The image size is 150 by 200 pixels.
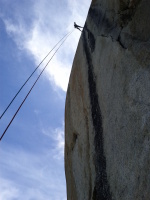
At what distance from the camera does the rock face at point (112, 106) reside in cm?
226

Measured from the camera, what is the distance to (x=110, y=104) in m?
2.84

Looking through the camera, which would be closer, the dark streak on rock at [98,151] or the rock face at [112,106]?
the rock face at [112,106]

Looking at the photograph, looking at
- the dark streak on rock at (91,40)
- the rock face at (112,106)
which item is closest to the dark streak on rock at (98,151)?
the rock face at (112,106)

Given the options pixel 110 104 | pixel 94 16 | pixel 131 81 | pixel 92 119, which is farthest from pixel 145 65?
pixel 94 16

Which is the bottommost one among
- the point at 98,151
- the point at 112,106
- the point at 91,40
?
the point at 98,151

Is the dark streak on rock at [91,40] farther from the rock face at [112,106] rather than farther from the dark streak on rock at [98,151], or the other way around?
the dark streak on rock at [98,151]

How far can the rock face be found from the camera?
2.26 m

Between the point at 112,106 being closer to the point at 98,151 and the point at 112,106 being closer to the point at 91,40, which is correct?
the point at 98,151

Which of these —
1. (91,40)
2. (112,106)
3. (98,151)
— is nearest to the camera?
(112,106)

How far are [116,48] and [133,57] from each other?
0.40 meters

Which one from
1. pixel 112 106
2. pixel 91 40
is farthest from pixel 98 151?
pixel 91 40

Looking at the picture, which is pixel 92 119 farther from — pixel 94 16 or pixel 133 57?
pixel 94 16

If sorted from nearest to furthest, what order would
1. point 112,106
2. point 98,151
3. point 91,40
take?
point 112,106, point 98,151, point 91,40

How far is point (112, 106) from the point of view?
2.78 metres
